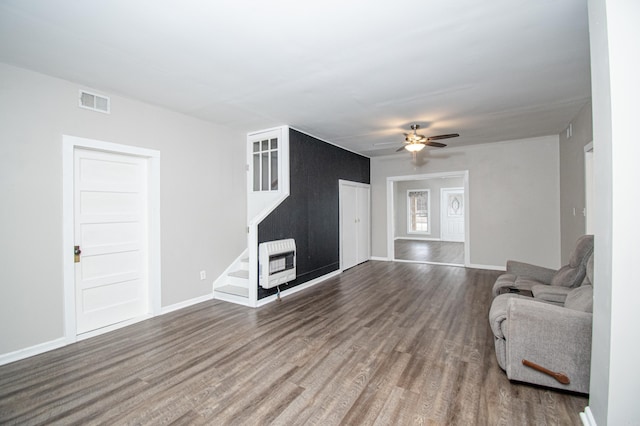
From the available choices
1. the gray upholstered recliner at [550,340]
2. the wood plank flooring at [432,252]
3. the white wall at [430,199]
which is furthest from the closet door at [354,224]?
the gray upholstered recliner at [550,340]

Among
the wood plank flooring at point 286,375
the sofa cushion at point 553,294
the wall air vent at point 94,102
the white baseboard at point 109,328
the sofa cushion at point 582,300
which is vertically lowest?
the wood plank flooring at point 286,375

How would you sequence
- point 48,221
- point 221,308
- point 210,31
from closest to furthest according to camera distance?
point 210,31 → point 48,221 → point 221,308

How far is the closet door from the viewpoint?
6383mm

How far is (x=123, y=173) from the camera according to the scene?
3.59 m

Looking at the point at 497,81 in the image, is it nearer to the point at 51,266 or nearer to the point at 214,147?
the point at 214,147

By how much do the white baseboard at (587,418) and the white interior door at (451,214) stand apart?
32.6 ft

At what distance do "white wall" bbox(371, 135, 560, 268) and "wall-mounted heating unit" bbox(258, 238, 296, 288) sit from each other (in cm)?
417

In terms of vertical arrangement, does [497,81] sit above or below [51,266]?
above

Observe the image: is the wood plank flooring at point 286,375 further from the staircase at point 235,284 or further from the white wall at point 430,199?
the white wall at point 430,199

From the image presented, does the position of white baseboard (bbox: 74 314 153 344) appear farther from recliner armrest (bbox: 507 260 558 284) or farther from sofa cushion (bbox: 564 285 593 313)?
recliner armrest (bbox: 507 260 558 284)

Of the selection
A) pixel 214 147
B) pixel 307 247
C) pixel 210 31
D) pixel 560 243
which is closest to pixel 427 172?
pixel 560 243

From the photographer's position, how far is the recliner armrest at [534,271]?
3.61m

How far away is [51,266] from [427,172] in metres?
6.76

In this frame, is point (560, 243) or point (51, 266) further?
point (560, 243)
